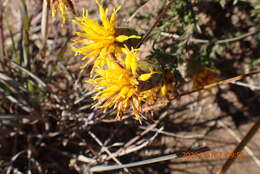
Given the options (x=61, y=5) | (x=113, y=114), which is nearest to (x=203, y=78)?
(x=113, y=114)

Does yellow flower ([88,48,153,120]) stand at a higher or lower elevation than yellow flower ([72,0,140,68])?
lower

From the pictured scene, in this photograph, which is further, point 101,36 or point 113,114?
point 113,114

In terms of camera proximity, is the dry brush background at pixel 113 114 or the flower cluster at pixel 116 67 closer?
the flower cluster at pixel 116 67

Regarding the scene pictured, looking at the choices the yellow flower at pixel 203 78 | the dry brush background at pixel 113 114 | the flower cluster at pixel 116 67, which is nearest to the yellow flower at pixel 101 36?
the flower cluster at pixel 116 67

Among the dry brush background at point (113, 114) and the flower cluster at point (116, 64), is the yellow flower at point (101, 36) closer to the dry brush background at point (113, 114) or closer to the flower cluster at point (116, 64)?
the flower cluster at point (116, 64)

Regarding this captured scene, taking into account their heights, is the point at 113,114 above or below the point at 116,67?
below

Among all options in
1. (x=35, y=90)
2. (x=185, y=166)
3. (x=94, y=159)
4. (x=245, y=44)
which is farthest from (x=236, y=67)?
(x=35, y=90)

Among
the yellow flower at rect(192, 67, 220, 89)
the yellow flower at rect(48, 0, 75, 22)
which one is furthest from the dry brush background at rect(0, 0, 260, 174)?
the yellow flower at rect(48, 0, 75, 22)

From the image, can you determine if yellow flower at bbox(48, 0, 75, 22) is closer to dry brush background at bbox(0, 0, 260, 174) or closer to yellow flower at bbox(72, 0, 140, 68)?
yellow flower at bbox(72, 0, 140, 68)

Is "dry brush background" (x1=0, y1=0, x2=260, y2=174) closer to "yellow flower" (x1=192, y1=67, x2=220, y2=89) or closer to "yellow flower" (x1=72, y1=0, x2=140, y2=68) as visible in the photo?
"yellow flower" (x1=192, y1=67, x2=220, y2=89)

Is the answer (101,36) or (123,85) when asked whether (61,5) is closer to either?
(101,36)

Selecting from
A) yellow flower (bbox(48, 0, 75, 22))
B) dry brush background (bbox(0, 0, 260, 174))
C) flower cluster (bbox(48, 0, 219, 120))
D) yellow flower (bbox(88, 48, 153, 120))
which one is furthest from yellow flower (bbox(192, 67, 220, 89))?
yellow flower (bbox(48, 0, 75, 22))

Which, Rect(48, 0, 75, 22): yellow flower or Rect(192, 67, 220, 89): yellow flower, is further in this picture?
Rect(192, 67, 220, 89): yellow flower
